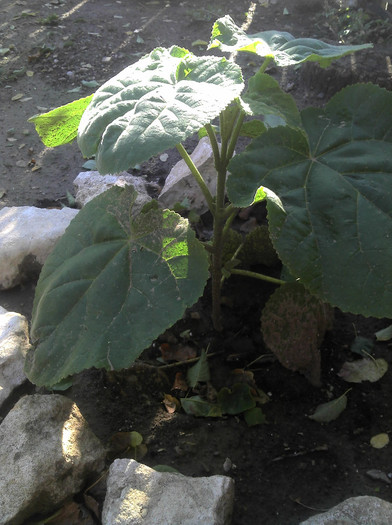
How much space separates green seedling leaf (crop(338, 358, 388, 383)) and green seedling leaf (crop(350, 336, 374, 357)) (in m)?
0.04

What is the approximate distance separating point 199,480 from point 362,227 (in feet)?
2.73

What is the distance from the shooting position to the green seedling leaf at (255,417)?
1858mm

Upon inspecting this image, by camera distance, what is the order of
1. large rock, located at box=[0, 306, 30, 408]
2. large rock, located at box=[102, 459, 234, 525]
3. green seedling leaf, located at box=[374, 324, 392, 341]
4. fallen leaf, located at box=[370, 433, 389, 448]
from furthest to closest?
green seedling leaf, located at box=[374, 324, 392, 341] → large rock, located at box=[0, 306, 30, 408] → fallen leaf, located at box=[370, 433, 389, 448] → large rock, located at box=[102, 459, 234, 525]

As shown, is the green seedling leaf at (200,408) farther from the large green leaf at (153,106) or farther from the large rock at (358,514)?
the large green leaf at (153,106)

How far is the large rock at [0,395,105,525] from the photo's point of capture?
160 centimetres

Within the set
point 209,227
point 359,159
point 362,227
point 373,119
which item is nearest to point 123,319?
point 362,227

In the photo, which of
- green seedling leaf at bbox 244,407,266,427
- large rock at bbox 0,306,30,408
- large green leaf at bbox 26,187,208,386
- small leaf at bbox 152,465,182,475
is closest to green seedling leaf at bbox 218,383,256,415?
green seedling leaf at bbox 244,407,266,427

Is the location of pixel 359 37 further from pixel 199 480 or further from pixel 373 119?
pixel 199 480

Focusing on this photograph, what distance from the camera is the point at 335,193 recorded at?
1.49m

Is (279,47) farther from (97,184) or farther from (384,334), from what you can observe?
(97,184)

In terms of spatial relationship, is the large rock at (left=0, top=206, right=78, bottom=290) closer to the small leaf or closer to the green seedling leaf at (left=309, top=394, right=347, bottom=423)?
the small leaf

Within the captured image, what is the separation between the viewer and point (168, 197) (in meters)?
2.73

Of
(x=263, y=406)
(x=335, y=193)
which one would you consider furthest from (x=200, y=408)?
(x=335, y=193)

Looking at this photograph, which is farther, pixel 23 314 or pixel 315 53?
pixel 23 314
